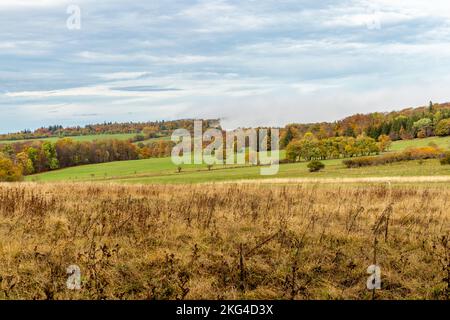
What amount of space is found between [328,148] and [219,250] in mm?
98746

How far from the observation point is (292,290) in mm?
6312

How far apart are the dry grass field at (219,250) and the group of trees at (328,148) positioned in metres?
89.0

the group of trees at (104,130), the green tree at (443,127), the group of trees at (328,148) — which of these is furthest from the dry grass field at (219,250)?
the green tree at (443,127)

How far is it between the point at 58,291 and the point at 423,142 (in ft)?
421

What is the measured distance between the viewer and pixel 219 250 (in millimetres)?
7914

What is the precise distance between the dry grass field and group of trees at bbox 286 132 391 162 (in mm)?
88959

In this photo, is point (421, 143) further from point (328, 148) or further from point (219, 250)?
point (219, 250)

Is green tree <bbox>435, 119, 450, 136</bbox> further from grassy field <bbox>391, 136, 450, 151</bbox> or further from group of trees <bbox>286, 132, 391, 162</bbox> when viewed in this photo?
group of trees <bbox>286, 132, 391, 162</bbox>

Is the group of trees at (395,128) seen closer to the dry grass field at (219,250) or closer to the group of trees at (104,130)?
the group of trees at (104,130)

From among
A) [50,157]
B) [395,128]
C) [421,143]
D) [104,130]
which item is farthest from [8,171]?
[395,128]

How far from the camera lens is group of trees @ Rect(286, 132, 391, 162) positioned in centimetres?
10075

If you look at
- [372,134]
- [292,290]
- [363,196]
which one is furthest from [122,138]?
[292,290]

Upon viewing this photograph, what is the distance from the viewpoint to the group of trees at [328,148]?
101m

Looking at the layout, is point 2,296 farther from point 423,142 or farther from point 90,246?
point 423,142
